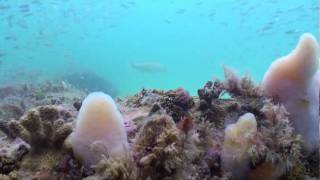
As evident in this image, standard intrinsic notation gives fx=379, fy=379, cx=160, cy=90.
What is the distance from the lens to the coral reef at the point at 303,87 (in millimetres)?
3525

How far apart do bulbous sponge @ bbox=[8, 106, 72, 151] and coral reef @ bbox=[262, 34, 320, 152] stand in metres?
2.07

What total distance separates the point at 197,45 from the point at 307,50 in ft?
564

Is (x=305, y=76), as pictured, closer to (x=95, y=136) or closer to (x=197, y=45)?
(x=95, y=136)

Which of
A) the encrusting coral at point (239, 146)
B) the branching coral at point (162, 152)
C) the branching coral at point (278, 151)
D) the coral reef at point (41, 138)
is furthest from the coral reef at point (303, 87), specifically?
the coral reef at point (41, 138)

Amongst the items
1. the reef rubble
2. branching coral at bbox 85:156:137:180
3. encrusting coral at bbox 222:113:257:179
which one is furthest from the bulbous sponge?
encrusting coral at bbox 222:113:257:179

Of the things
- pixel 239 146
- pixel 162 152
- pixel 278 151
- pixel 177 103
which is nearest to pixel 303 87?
pixel 278 151

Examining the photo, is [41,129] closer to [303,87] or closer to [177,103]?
[177,103]

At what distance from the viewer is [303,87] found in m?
→ 3.62

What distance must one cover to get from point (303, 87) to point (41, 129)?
2.41 metres

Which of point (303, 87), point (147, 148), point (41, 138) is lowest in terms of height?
point (41, 138)

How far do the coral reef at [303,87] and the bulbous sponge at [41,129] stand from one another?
207 cm

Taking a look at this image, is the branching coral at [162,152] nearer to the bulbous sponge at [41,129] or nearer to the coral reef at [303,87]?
the bulbous sponge at [41,129]

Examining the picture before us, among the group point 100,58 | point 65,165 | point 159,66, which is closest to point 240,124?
point 65,165

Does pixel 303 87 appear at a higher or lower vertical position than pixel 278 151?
higher
